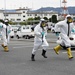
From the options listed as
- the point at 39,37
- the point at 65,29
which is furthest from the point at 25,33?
the point at 39,37

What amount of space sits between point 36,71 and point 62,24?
14.5ft

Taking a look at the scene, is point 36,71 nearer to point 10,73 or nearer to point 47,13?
point 10,73

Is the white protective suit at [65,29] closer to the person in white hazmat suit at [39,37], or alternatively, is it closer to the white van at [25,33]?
the person in white hazmat suit at [39,37]

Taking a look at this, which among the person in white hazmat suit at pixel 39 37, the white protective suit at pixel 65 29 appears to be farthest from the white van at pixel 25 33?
the person in white hazmat suit at pixel 39 37

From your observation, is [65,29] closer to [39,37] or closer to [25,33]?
[39,37]

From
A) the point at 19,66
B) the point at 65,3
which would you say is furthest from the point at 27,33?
the point at 65,3

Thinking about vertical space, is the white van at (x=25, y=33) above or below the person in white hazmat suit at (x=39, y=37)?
below

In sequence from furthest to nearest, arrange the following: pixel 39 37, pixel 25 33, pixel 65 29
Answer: pixel 25 33 < pixel 65 29 < pixel 39 37

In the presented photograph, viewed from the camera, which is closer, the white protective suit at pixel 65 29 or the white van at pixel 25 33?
the white protective suit at pixel 65 29

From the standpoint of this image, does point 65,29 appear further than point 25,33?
No

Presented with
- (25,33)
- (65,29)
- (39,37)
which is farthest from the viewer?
(25,33)

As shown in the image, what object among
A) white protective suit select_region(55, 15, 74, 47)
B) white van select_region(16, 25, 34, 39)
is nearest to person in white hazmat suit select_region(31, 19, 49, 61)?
white protective suit select_region(55, 15, 74, 47)

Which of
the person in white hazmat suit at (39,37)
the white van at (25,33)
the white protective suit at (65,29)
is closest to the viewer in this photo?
the person in white hazmat suit at (39,37)

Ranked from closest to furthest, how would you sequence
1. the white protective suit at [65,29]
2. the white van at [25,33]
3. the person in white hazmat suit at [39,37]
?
the person in white hazmat suit at [39,37] → the white protective suit at [65,29] → the white van at [25,33]
